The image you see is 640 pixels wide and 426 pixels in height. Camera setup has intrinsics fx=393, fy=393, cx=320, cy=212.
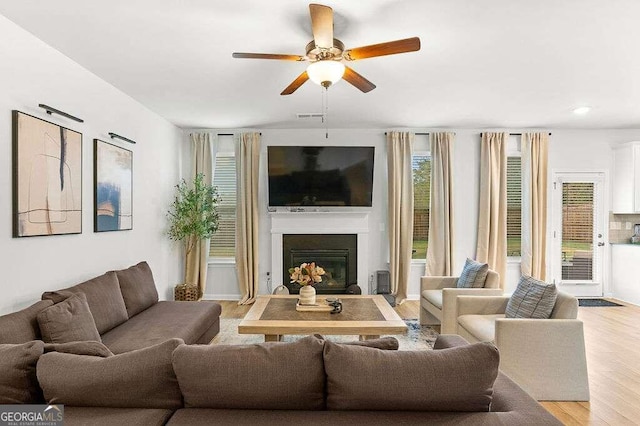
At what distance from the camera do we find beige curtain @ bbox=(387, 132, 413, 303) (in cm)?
604

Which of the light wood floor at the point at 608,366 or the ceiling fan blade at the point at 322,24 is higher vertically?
the ceiling fan blade at the point at 322,24

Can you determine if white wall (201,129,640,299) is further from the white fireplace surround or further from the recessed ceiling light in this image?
the recessed ceiling light

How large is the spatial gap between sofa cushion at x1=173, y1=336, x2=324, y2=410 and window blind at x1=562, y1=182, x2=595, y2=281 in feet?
20.5

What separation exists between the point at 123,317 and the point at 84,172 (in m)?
1.36

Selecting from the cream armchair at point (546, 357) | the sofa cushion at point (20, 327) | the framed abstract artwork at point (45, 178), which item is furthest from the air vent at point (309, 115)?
the sofa cushion at point (20, 327)

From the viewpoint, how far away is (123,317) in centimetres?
337

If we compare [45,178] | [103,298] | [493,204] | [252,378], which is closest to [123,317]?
[103,298]

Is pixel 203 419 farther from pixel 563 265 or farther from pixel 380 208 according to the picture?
pixel 563 265

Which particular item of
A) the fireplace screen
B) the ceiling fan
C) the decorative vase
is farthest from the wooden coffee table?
the fireplace screen

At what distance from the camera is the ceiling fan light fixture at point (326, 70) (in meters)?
2.70

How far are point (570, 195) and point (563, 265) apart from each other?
3.73ft

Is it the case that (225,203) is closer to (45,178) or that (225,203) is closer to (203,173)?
(203,173)

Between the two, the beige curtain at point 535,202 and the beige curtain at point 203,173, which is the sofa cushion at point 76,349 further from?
the beige curtain at point 535,202

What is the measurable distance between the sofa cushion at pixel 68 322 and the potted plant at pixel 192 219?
289 cm
